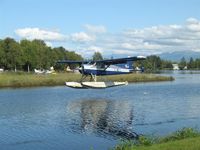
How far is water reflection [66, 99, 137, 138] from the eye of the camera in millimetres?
26812

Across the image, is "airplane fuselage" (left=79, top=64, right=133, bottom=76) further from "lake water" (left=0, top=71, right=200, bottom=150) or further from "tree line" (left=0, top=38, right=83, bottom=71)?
"tree line" (left=0, top=38, right=83, bottom=71)

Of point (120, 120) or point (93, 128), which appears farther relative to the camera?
point (120, 120)

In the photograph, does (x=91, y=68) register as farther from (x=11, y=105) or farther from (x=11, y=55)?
(x=11, y=55)

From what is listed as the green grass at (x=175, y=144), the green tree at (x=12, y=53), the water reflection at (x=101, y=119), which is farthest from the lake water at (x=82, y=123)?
the green tree at (x=12, y=53)

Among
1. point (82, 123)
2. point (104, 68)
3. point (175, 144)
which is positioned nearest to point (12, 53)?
point (104, 68)

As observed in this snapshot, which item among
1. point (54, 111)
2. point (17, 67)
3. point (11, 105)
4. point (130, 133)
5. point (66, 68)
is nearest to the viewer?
point (130, 133)

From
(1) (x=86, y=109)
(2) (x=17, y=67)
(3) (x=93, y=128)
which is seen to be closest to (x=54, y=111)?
(1) (x=86, y=109)

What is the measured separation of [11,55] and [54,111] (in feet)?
237

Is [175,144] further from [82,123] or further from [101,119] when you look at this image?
[101,119]

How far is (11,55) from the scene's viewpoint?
107750 millimetres

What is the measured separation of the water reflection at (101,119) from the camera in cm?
2681

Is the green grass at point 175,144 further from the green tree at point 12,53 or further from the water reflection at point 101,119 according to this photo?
the green tree at point 12,53

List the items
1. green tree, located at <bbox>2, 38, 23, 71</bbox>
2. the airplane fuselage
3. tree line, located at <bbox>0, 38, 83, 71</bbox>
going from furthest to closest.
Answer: tree line, located at <bbox>0, 38, 83, 71</bbox> < green tree, located at <bbox>2, 38, 23, 71</bbox> < the airplane fuselage

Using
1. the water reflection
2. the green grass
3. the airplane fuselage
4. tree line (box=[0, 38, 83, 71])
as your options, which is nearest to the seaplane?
the airplane fuselage
